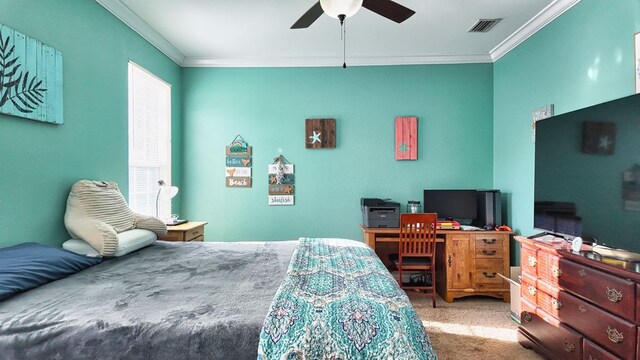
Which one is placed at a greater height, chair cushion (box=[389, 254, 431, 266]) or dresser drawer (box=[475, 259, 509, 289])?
chair cushion (box=[389, 254, 431, 266])

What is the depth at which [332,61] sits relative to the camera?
3852mm

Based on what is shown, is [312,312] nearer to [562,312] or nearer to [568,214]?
[562,312]

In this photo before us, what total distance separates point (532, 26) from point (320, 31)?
6.61 ft

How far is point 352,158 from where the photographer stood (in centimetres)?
390

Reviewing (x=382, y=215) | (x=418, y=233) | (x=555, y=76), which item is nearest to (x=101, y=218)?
(x=382, y=215)

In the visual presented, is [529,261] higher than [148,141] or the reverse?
the reverse

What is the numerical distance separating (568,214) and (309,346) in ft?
6.54

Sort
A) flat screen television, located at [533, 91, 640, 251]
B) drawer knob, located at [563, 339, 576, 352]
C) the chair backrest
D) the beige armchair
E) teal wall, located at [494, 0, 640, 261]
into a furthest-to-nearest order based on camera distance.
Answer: the chair backrest → teal wall, located at [494, 0, 640, 261] → the beige armchair → drawer knob, located at [563, 339, 576, 352] → flat screen television, located at [533, 91, 640, 251]

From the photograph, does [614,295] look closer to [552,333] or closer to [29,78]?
[552,333]

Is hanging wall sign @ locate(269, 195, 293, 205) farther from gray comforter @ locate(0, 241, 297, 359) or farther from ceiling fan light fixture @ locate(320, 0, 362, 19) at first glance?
ceiling fan light fixture @ locate(320, 0, 362, 19)

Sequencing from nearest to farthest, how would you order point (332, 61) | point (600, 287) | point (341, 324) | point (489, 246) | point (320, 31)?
1. point (341, 324)
2. point (600, 287)
3. point (320, 31)
4. point (489, 246)
5. point (332, 61)

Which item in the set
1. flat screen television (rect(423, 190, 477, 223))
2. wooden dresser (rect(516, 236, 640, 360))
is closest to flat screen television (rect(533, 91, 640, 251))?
wooden dresser (rect(516, 236, 640, 360))

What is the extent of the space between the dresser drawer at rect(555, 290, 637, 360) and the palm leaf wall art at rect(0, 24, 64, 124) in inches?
136

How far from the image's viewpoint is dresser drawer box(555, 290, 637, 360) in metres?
1.55
